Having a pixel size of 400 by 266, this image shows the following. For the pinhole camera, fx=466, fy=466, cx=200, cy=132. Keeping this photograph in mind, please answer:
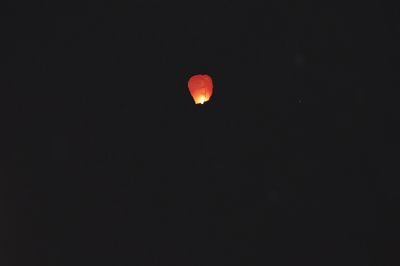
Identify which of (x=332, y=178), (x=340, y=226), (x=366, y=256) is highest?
(x=332, y=178)

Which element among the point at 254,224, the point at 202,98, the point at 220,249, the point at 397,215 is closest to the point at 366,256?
the point at 397,215

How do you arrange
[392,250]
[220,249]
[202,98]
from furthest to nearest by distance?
[220,249], [392,250], [202,98]

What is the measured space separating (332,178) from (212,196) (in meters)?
Answer: 1.91

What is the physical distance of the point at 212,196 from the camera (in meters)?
7.52

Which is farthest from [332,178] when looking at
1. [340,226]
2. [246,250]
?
[246,250]

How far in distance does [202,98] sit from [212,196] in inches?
109

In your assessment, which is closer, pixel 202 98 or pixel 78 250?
pixel 202 98

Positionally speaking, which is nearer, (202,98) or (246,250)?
(202,98)

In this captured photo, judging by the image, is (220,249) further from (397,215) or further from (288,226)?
(397,215)

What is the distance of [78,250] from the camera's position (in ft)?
23.7

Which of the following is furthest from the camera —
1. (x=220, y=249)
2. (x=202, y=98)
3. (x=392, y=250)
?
(x=220, y=249)

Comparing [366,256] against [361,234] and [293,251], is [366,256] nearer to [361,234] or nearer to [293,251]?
[361,234]

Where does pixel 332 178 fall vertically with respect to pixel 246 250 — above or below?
above

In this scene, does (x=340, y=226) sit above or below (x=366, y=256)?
above
